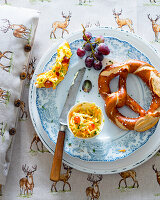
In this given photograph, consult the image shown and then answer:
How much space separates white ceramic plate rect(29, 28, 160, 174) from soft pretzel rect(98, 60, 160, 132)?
50 mm

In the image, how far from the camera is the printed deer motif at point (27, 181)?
172 centimetres

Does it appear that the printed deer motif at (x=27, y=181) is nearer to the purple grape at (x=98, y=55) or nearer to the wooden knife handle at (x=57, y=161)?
the wooden knife handle at (x=57, y=161)

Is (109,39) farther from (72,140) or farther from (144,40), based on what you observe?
(72,140)

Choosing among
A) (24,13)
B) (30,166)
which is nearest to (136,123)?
(30,166)

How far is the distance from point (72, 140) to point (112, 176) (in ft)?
1.07

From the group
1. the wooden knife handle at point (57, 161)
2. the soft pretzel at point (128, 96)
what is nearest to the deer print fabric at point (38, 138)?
the wooden knife handle at point (57, 161)

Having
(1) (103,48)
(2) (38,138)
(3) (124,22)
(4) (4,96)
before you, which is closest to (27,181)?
(2) (38,138)

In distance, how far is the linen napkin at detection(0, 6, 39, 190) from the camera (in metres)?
1.66

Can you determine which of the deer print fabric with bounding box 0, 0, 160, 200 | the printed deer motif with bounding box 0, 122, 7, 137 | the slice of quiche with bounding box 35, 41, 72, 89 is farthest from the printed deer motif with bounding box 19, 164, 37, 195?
the slice of quiche with bounding box 35, 41, 72, 89

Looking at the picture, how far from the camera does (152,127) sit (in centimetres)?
164

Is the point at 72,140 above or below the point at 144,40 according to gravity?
below

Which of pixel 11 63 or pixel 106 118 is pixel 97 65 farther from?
pixel 11 63

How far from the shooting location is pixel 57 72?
1656 mm

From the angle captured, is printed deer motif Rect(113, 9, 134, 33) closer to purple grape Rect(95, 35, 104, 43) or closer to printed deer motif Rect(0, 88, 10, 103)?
purple grape Rect(95, 35, 104, 43)
